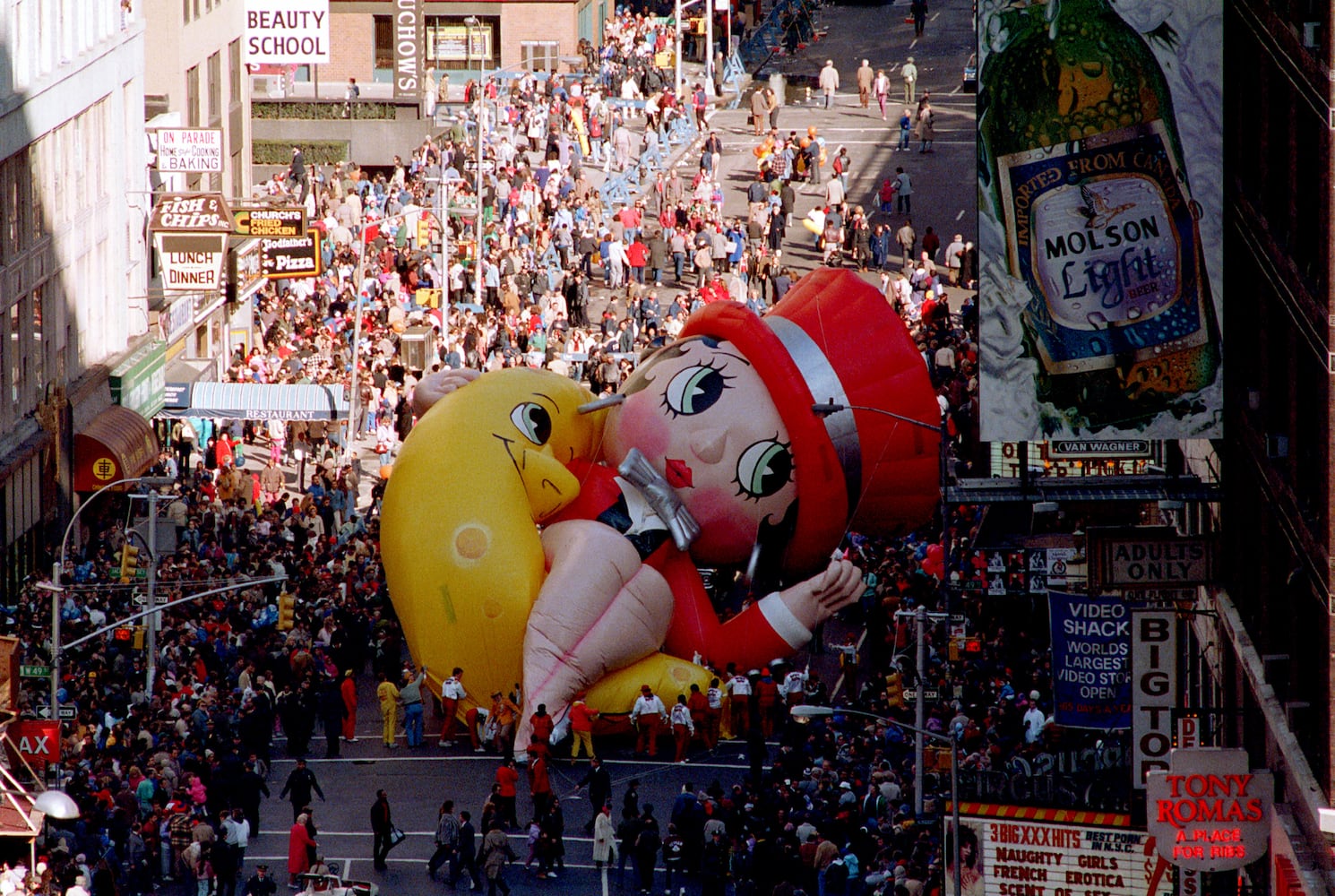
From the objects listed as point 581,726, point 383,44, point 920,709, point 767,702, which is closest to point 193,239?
point 581,726

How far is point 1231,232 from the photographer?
A: 3091 centimetres

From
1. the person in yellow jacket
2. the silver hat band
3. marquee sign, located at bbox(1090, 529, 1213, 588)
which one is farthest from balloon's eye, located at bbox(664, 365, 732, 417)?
marquee sign, located at bbox(1090, 529, 1213, 588)

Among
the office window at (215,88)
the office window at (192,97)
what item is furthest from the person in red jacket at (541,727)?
the office window at (215,88)

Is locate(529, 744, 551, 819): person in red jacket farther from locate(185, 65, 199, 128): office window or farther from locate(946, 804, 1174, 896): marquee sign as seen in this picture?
locate(185, 65, 199, 128): office window

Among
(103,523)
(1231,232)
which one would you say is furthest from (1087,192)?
(103,523)

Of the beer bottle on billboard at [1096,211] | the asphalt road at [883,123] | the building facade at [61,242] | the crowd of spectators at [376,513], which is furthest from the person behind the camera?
the asphalt road at [883,123]

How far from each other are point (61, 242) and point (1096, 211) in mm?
26176

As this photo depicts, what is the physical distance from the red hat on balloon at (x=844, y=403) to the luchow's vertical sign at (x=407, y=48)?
125ft

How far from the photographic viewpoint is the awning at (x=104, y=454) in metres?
49.0

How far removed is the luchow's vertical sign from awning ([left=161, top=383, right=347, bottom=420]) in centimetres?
2614

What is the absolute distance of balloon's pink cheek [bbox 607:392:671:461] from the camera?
39156mm

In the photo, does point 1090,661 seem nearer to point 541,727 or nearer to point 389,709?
point 541,727

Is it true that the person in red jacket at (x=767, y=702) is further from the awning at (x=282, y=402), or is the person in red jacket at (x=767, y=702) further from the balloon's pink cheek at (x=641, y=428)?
the awning at (x=282, y=402)

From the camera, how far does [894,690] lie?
36469 millimetres
